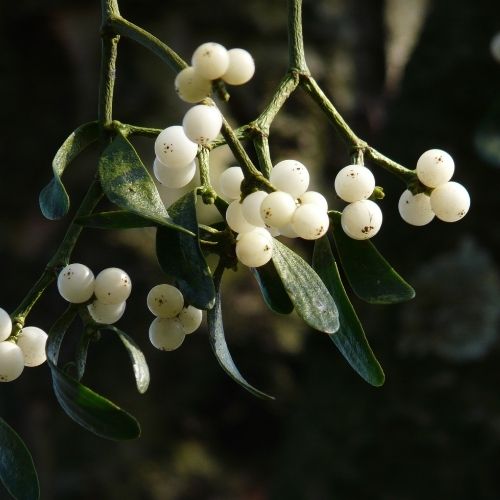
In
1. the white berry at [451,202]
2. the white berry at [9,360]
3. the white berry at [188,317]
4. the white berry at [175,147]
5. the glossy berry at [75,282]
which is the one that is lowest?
the white berry at [9,360]

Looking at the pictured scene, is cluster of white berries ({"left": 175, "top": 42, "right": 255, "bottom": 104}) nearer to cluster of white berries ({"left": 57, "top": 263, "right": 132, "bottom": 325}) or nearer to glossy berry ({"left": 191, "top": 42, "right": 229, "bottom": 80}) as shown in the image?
glossy berry ({"left": 191, "top": 42, "right": 229, "bottom": 80})

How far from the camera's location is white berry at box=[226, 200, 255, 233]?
0.45 m

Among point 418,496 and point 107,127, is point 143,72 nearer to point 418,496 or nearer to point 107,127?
point 418,496

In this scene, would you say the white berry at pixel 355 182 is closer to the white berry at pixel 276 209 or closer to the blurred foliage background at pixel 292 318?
the white berry at pixel 276 209

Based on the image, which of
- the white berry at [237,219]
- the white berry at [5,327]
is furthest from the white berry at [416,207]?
the white berry at [5,327]

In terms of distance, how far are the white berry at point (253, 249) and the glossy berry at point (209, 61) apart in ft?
0.24

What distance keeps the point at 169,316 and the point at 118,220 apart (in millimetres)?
72

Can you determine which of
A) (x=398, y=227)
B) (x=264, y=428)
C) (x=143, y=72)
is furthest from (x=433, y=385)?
(x=143, y=72)

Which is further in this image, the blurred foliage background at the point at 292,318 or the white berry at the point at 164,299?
the blurred foliage background at the point at 292,318

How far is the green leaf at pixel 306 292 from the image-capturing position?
455 mm

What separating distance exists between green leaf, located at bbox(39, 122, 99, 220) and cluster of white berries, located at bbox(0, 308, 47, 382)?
57 millimetres

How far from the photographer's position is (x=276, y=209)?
0.44 m

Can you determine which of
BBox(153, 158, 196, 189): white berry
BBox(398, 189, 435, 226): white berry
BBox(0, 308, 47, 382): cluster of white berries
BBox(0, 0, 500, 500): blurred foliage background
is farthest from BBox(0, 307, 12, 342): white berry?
BBox(0, 0, 500, 500): blurred foliage background

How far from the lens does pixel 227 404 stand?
161 cm
